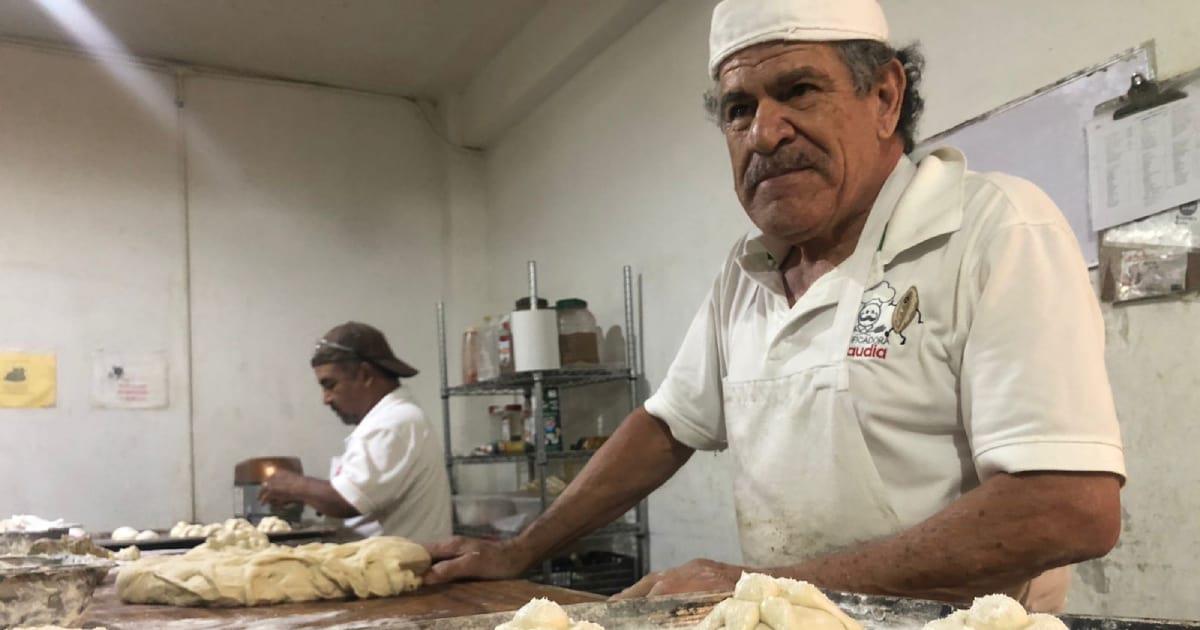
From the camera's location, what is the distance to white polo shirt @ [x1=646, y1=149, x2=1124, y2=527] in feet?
3.32

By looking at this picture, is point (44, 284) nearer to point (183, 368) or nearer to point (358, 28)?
point (183, 368)

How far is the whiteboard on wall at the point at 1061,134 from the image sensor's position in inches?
71.8

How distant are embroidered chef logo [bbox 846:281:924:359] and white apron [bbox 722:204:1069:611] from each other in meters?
0.01

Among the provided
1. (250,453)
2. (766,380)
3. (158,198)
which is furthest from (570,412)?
(766,380)

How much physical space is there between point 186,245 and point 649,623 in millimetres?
4104

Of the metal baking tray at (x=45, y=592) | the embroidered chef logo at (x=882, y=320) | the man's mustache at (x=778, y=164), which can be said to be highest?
the man's mustache at (x=778, y=164)

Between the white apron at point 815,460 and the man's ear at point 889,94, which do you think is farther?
the man's ear at point 889,94

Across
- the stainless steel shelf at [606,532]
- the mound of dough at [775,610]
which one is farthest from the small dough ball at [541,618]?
the stainless steel shelf at [606,532]

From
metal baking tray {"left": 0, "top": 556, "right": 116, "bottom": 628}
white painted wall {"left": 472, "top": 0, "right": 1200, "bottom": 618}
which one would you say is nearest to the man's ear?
white painted wall {"left": 472, "top": 0, "right": 1200, "bottom": 618}

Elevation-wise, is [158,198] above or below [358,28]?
below

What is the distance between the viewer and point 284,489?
3086 millimetres

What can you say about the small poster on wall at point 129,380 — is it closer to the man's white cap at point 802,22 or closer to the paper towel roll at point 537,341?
the paper towel roll at point 537,341

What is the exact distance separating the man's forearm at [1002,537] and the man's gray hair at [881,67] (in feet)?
1.99

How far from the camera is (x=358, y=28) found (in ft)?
13.6
